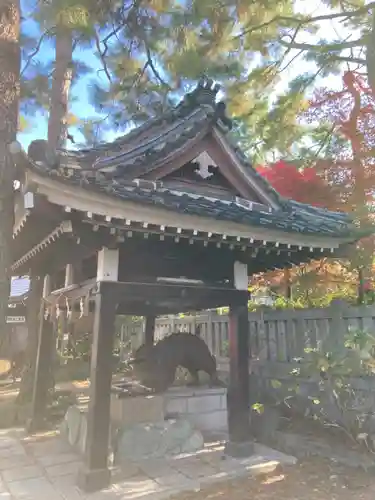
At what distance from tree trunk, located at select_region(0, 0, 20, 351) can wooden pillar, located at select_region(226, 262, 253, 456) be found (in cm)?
436

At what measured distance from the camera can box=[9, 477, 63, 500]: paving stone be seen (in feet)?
Result: 14.2

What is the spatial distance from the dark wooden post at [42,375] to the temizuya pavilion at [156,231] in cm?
2

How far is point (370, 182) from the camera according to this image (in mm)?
8008

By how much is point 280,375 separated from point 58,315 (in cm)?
378

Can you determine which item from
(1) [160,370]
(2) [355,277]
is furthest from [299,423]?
(2) [355,277]

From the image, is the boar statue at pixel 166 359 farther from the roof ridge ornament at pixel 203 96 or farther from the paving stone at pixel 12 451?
the roof ridge ornament at pixel 203 96

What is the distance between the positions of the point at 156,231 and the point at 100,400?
6.55 ft

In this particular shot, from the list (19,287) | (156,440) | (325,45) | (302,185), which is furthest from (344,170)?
(19,287)

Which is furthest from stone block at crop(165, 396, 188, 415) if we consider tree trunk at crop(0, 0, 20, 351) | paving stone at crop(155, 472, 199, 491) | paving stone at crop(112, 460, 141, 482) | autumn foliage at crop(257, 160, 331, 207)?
autumn foliage at crop(257, 160, 331, 207)

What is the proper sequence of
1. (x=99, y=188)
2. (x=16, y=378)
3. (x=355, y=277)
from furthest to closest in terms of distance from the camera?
(x=16, y=378)
(x=355, y=277)
(x=99, y=188)

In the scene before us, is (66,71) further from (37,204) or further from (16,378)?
(16,378)

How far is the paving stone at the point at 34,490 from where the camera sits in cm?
432

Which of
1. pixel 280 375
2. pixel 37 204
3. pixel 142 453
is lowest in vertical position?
pixel 142 453

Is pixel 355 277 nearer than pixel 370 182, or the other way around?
pixel 370 182
